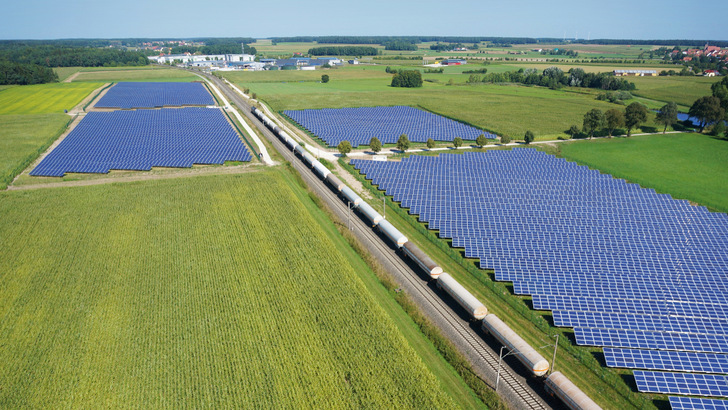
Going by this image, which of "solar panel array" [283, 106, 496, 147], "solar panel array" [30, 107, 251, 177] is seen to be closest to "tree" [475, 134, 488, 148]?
"solar panel array" [283, 106, 496, 147]

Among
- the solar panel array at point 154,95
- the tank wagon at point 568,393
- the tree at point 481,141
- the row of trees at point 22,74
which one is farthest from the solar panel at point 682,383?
the row of trees at point 22,74

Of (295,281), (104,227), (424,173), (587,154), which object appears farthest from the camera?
(587,154)

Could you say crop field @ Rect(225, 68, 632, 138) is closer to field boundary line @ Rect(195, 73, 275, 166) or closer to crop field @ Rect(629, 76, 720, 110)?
field boundary line @ Rect(195, 73, 275, 166)

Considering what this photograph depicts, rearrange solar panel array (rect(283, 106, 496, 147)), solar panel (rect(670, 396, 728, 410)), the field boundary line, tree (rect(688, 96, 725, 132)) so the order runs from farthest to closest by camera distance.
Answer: tree (rect(688, 96, 725, 132)) → solar panel array (rect(283, 106, 496, 147)) → the field boundary line → solar panel (rect(670, 396, 728, 410))

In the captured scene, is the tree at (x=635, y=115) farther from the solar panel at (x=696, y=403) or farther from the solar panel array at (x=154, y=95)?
the solar panel array at (x=154, y=95)

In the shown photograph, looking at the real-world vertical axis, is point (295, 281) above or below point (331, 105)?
below

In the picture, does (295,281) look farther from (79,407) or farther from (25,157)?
(25,157)

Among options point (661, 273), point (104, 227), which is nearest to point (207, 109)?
point (104, 227)

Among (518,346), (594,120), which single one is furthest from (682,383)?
(594,120)
